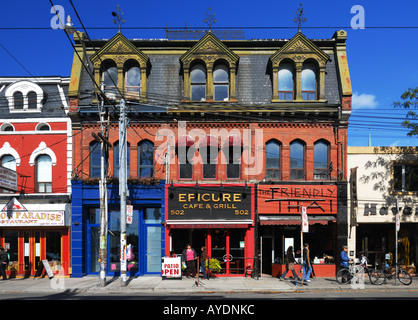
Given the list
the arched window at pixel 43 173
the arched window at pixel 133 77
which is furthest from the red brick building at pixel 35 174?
the arched window at pixel 133 77

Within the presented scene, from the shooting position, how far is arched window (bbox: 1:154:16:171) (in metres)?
21.8

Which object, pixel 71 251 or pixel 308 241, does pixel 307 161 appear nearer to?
pixel 308 241

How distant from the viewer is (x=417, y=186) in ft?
71.8

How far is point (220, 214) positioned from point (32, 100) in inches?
476

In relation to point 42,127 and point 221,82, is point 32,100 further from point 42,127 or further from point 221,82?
point 221,82

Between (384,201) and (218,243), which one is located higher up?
(384,201)

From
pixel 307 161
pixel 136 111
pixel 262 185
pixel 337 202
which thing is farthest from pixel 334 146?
pixel 136 111

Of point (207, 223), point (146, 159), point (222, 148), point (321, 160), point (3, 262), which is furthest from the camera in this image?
point (146, 159)

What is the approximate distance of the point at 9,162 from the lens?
2180 centimetres

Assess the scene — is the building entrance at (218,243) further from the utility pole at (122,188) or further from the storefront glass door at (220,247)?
the utility pole at (122,188)

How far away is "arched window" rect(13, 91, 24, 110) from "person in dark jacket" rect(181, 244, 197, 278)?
12123 millimetres

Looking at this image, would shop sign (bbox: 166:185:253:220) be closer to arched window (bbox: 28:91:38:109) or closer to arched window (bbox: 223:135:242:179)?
arched window (bbox: 223:135:242:179)

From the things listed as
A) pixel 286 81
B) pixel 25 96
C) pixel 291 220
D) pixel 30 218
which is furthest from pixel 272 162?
pixel 25 96

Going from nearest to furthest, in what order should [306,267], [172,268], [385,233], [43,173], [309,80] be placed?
[306,267], [172,268], [43,173], [309,80], [385,233]
